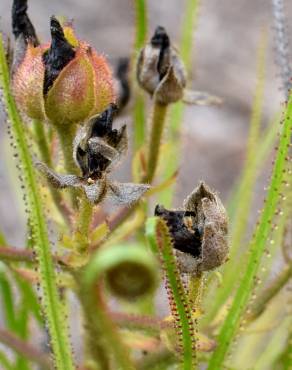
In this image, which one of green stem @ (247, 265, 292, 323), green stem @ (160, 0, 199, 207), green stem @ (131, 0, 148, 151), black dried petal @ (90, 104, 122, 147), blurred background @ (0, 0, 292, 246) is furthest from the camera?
blurred background @ (0, 0, 292, 246)

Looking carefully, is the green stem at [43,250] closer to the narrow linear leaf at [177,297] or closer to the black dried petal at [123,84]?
the narrow linear leaf at [177,297]

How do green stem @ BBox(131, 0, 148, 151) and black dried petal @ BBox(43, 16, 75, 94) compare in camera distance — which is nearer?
black dried petal @ BBox(43, 16, 75, 94)

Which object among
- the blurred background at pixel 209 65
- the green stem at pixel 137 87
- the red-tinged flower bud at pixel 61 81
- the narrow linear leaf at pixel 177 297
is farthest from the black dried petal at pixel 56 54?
the blurred background at pixel 209 65

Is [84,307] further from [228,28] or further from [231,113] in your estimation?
[228,28]

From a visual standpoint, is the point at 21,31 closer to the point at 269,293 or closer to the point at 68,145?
the point at 68,145

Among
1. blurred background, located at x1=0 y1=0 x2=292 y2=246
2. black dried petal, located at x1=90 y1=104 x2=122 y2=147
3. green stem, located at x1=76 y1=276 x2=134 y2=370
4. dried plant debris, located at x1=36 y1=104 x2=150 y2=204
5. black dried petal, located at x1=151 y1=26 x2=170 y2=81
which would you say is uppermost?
black dried petal, located at x1=151 y1=26 x2=170 y2=81

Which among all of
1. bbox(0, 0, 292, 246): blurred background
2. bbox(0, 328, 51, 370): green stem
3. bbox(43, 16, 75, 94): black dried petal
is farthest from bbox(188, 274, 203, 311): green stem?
bbox(0, 0, 292, 246): blurred background

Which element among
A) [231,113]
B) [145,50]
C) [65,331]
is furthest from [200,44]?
[65,331]

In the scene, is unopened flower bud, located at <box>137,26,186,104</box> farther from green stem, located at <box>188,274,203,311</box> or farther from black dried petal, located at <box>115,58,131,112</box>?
green stem, located at <box>188,274,203,311</box>
